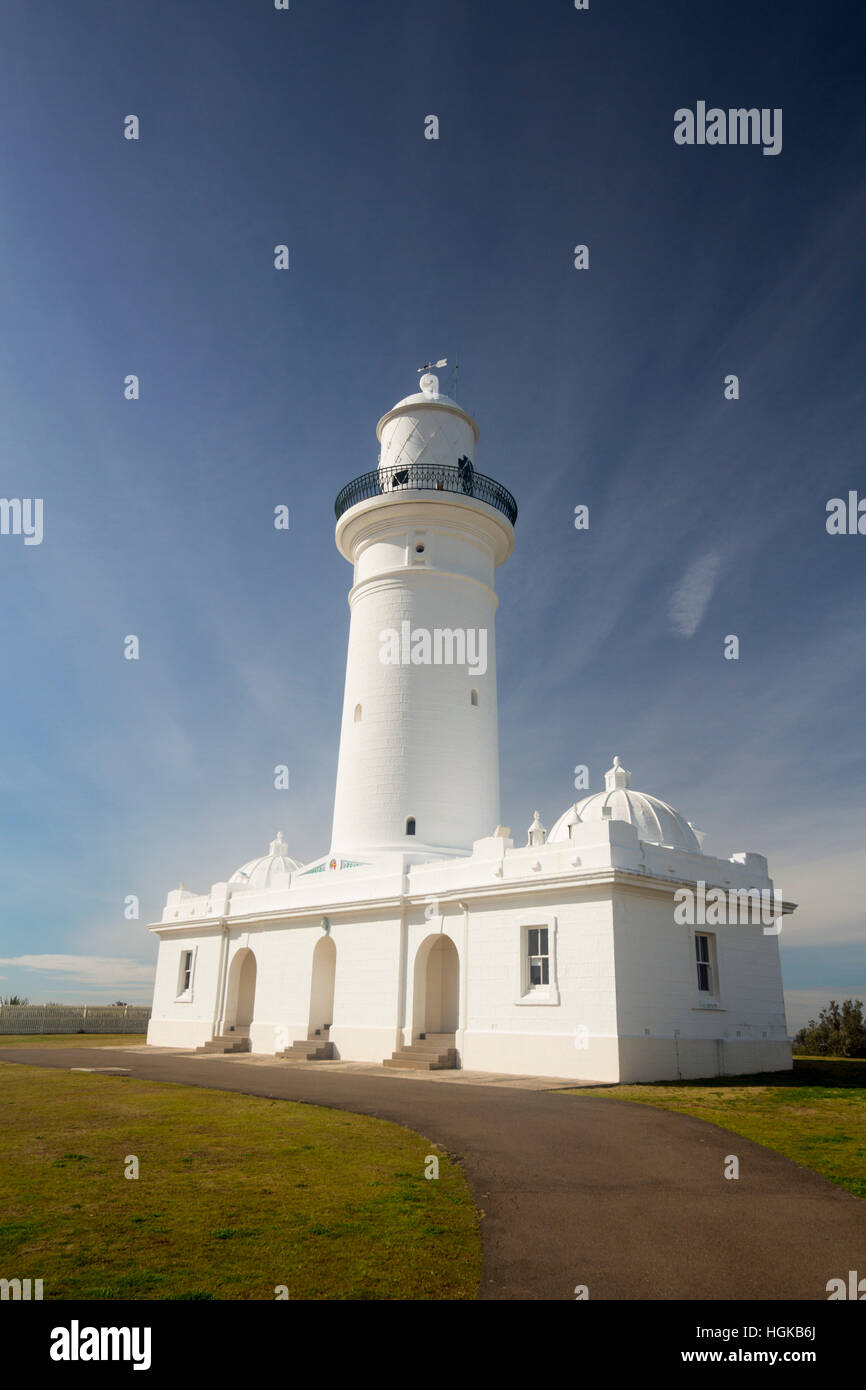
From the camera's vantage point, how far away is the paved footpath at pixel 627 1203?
539 centimetres

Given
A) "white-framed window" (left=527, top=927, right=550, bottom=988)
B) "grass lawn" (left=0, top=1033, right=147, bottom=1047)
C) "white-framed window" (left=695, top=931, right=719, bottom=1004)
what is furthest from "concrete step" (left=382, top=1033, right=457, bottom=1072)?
"grass lawn" (left=0, top=1033, right=147, bottom=1047)

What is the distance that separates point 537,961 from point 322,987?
8303 millimetres

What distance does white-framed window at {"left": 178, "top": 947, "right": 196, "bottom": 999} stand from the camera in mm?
29422

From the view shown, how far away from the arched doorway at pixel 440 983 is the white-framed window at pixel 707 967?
5.93 m

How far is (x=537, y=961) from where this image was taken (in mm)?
18281

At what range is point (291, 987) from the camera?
24.5 meters

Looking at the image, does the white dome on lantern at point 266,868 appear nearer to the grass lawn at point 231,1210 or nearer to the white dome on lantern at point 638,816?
the white dome on lantern at point 638,816

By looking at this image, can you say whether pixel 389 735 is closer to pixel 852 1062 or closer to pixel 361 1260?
pixel 852 1062

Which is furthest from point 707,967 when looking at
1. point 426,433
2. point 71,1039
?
point 71,1039

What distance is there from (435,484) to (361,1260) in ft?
77.1

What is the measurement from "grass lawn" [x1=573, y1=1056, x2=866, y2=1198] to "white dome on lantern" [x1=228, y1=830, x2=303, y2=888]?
663 inches

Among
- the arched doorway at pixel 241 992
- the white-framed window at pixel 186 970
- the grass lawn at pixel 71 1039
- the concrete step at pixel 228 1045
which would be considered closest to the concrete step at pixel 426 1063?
the concrete step at pixel 228 1045

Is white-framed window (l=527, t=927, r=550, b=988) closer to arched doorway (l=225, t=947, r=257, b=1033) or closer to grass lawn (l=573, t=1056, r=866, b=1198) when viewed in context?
grass lawn (l=573, t=1056, r=866, b=1198)
